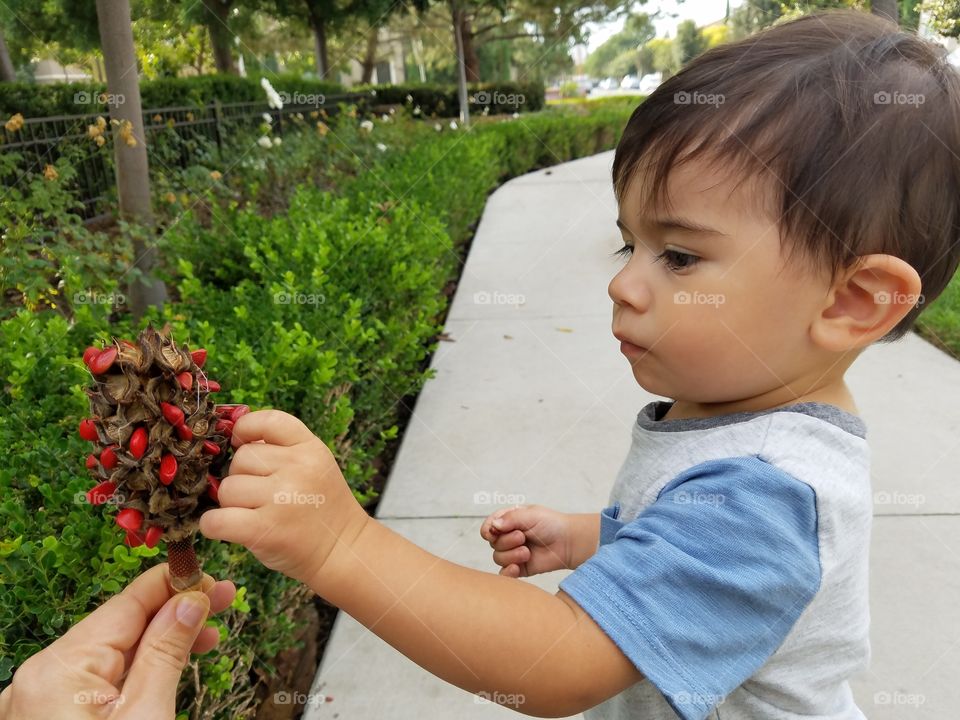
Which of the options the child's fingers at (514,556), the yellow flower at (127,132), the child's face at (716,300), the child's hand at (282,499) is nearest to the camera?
the child's hand at (282,499)

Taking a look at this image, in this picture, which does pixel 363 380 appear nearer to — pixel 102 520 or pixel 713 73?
pixel 102 520

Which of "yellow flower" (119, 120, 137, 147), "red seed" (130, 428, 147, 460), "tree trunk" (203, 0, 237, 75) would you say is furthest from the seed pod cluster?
"tree trunk" (203, 0, 237, 75)

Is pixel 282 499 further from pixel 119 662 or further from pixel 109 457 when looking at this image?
pixel 119 662

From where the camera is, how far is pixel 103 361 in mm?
771

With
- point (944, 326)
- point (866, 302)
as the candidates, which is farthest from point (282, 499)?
point (944, 326)

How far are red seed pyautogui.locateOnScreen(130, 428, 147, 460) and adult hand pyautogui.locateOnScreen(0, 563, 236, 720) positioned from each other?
297mm

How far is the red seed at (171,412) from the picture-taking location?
804 mm

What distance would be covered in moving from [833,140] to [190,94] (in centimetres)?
1170

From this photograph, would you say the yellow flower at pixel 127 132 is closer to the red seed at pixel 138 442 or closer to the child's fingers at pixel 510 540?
the child's fingers at pixel 510 540

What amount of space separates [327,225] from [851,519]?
283 cm

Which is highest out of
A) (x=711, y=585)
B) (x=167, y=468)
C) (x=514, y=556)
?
(x=167, y=468)

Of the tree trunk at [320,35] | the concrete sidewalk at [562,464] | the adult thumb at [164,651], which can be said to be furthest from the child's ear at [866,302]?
the tree trunk at [320,35]

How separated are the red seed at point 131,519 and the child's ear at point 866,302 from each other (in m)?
0.98

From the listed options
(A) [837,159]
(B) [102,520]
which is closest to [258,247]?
(B) [102,520]
